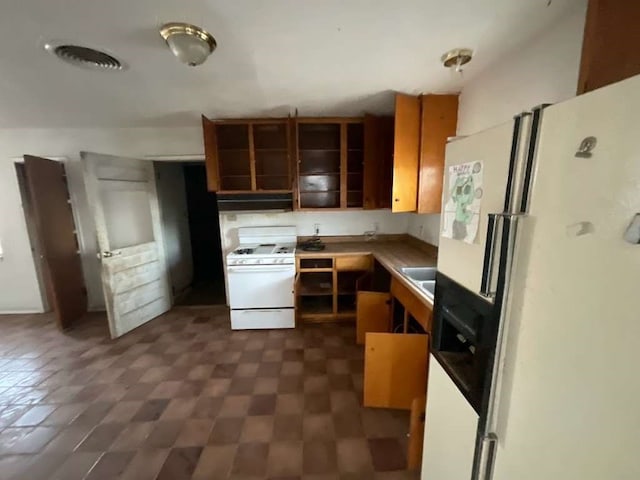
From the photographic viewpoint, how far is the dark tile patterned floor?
155 centimetres

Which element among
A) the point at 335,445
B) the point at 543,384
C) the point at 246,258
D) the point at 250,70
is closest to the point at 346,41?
the point at 250,70

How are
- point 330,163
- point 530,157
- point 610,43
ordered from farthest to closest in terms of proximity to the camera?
1. point 330,163
2. point 610,43
3. point 530,157

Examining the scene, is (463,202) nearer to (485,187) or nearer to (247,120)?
(485,187)

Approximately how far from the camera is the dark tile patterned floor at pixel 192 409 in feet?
5.08

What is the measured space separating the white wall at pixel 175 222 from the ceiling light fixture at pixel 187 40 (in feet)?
8.24

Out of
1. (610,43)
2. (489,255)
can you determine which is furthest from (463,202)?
(610,43)

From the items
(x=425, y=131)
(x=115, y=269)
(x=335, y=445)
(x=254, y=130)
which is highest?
(x=254, y=130)

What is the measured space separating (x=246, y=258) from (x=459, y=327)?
93.5 inches

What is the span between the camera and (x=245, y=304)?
302cm

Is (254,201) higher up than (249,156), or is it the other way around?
(249,156)

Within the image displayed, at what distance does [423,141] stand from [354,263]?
1442 millimetres

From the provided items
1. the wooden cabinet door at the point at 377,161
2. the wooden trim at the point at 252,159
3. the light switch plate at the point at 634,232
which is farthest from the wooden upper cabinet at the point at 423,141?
the light switch plate at the point at 634,232

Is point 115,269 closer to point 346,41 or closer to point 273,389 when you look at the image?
point 273,389

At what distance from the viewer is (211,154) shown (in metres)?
2.92
